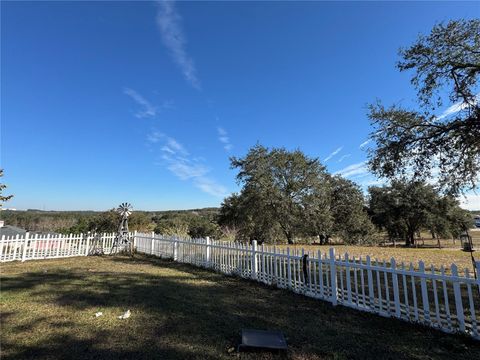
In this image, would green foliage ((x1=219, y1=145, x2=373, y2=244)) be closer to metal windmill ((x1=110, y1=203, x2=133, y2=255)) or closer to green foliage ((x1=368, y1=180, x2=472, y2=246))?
metal windmill ((x1=110, y1=203, x2=133, y2=255))

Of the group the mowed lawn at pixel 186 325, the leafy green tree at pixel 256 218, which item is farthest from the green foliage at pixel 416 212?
the mowed lawn at pixel 186 325

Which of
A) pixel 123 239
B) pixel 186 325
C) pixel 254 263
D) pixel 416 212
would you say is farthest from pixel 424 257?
pixel 416 212

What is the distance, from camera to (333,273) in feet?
17.0

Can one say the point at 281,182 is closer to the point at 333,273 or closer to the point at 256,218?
the point at 256,218

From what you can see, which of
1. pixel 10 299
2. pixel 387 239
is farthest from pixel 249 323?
pixel 387 239

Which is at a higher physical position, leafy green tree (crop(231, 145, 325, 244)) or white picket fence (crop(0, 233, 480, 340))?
leafy green tree (crop(231, 145, 325, 244))

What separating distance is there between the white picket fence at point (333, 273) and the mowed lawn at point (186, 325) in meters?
0.24

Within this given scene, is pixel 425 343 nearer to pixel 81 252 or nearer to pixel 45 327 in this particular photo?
pixel 45 327

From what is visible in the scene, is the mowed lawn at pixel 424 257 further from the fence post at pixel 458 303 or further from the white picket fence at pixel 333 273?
the fence post at pixel 458 303

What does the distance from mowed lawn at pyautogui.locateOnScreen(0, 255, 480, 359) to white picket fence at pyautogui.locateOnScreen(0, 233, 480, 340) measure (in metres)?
0.24

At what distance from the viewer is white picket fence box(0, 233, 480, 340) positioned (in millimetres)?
3873

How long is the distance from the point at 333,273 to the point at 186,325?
287 centimetres

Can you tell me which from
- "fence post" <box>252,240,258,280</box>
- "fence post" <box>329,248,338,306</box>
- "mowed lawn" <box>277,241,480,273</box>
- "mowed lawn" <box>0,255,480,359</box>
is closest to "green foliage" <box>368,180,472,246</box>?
"mowed lawn" <box>277,241,480,273</box>

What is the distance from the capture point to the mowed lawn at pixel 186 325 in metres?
3.15
